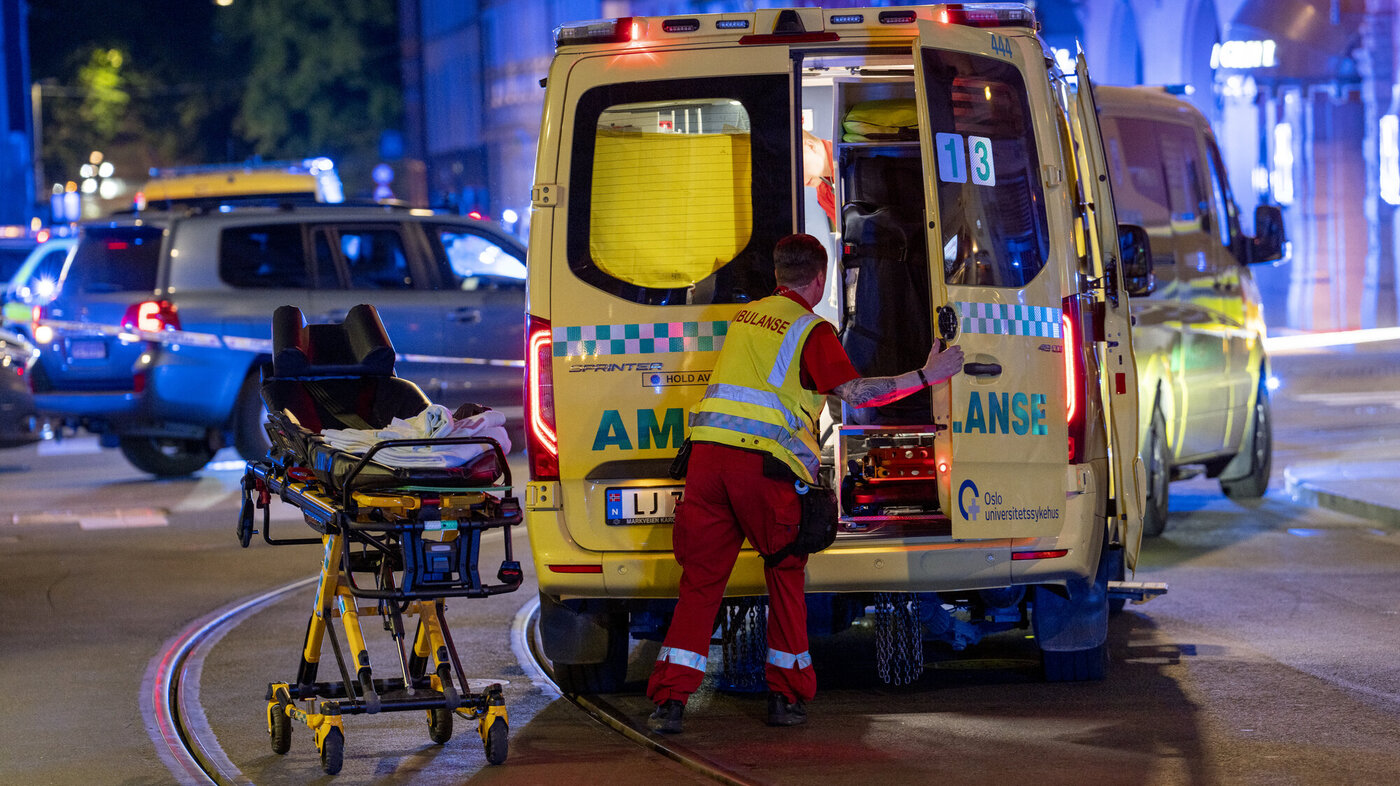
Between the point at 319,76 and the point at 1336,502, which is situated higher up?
the point at 319,76

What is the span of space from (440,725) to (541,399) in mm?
1175

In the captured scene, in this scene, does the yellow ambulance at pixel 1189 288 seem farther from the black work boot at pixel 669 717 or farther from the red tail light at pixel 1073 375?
the black work boot at pixel 669 717

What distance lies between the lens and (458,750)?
6148 mm

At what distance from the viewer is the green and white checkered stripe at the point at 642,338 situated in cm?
635

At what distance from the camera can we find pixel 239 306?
14070mm

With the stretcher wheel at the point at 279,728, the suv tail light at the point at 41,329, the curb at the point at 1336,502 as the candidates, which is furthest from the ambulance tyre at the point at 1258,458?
the suv tail light at the point at 41,329

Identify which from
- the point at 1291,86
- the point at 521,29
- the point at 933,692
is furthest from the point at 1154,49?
the point at 933,692

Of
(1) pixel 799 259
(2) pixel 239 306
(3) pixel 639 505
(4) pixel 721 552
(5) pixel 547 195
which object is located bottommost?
(4) pixel 721 552

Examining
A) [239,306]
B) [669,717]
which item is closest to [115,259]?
[239,306]

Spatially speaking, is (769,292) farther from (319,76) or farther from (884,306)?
(319,76)

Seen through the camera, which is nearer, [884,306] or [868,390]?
[868,390]

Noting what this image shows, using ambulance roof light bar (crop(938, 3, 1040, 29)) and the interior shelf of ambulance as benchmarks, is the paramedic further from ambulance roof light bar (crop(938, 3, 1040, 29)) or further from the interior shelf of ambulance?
ambulance roof light bar (crop(938, 3, 1040, 29))

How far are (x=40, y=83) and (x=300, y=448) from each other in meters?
57.7

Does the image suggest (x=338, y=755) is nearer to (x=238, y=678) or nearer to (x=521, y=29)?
(x=238, y=678)
